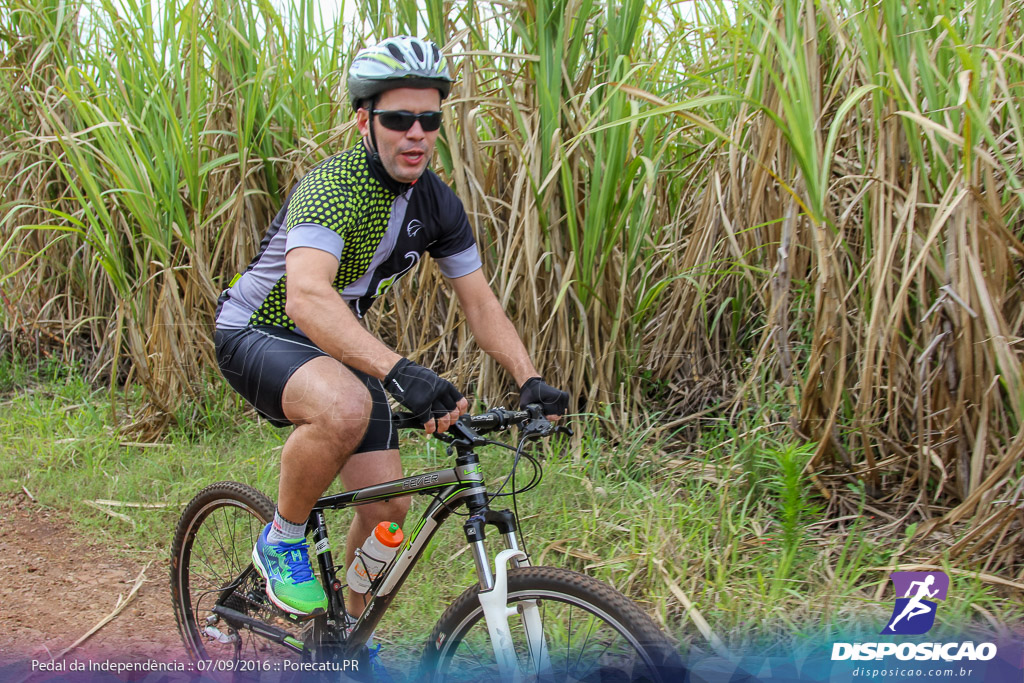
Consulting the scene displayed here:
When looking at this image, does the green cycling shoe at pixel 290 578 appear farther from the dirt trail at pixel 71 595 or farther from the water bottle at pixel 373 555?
the dirt trail at pixel 71 595

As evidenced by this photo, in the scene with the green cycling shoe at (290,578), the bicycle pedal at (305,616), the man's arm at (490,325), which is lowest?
the bicycle pedal at (305,616)

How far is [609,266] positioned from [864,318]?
1.04 metres

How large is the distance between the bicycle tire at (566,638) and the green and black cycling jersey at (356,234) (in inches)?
40.1

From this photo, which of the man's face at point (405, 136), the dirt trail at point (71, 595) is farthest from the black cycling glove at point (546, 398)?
the dirt trail at point (71, 595)

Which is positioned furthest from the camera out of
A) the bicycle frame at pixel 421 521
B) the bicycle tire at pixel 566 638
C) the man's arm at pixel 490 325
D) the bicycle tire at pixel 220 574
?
the bicycle tire at pixel 220 574

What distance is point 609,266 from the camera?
3.64 meters

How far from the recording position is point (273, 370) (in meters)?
2.47

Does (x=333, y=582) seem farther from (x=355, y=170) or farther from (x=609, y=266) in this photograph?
(x=609, y=266)

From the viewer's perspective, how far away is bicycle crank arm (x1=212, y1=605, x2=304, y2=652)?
2.63m

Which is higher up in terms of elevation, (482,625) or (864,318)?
(864,318)

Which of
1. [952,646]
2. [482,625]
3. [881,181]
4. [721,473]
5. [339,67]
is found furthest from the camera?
A: [339,67]

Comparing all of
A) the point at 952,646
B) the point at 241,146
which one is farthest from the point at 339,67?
the point at 952,646

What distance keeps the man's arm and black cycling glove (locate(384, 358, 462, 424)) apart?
495 mm

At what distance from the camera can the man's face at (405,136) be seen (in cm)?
241
